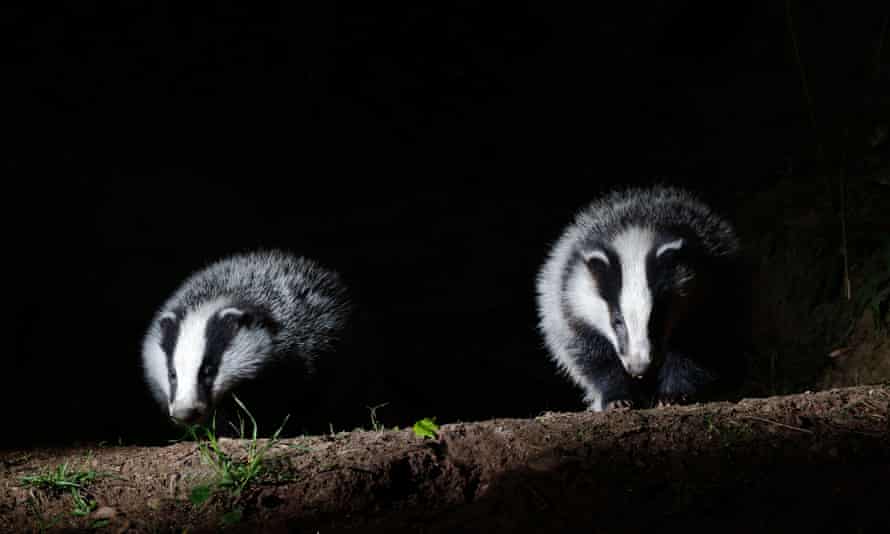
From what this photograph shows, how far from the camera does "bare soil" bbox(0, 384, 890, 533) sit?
8.39 ft

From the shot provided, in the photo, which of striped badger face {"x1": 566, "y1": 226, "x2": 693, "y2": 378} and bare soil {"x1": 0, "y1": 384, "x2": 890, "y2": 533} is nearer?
bare soil {"x1": 0, "y1": 384, "x2": 890, "y2": 533}

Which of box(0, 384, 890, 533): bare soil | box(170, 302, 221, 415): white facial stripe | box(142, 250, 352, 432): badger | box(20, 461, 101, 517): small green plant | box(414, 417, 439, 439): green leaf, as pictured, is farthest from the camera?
box(142, 250, 352, 432): badger

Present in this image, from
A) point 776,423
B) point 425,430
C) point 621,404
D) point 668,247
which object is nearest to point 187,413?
point 425,430

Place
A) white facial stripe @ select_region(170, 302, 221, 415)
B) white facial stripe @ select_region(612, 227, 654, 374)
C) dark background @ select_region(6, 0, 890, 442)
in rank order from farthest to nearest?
1. dark background @ select_region(6, 0, 890, 442)
2. white facial stripe @ select_region(170, 302, 221, 415)
3. white facial stripe @ select_region(612, 227, 654, 374)

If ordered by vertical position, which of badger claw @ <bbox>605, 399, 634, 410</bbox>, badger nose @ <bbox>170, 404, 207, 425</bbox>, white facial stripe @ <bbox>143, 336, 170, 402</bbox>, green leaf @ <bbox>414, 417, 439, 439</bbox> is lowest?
badger claw @ <bbox>605, 399, 634, 410</bbox>

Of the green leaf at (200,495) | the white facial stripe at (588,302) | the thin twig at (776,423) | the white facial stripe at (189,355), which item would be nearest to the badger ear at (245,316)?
the white facial stripe at (189,355)

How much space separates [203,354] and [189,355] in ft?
0.28

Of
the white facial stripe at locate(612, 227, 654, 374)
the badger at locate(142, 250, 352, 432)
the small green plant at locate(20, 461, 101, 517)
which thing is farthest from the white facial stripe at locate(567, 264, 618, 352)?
the small green plant at locate(20, 461, 101, 517)

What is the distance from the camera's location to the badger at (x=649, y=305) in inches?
181

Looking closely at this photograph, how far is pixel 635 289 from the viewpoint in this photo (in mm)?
4562

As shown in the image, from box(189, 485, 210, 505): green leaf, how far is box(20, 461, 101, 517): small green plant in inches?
16.1

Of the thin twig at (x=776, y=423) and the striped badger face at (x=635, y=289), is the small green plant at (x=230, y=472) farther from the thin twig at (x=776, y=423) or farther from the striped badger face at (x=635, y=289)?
the striped badger face at (x=635, y=289)

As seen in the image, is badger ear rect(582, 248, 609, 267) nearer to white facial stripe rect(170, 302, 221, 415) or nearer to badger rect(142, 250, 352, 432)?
badger rect(142, 250, 352, 432)

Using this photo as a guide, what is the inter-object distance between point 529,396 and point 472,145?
2748mm
